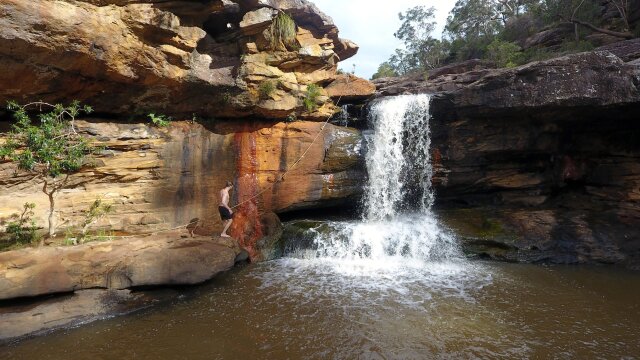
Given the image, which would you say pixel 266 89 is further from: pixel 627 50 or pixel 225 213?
pixel 627 50

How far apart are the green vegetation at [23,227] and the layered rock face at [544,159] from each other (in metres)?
11.0

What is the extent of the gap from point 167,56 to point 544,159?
12085mm

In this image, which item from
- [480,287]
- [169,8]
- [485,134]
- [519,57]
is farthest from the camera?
[519,57]

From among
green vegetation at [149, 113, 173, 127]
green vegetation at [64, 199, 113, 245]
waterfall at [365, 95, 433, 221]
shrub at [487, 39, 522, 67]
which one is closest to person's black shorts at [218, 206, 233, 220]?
green vegetation at [64, 199, 113, 245]

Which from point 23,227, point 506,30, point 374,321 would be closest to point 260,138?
point 23,227

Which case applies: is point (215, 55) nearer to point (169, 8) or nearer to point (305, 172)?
point (169, 8)

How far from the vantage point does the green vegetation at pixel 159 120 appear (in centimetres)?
951

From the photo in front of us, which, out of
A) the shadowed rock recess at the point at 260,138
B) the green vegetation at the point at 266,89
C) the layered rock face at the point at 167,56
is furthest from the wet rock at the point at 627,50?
the green vegetation at the point at 266,89

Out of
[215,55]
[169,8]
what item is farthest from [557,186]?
[169,8]

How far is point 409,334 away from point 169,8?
29.7ft

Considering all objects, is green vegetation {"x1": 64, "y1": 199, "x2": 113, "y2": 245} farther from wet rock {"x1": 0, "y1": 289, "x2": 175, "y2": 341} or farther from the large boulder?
wet rock {"x1": 0, "y1": 289, "x2": 175, "y2": 341}

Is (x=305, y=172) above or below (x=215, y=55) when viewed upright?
below

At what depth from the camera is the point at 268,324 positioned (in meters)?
5.52

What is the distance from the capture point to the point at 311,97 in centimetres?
1157
